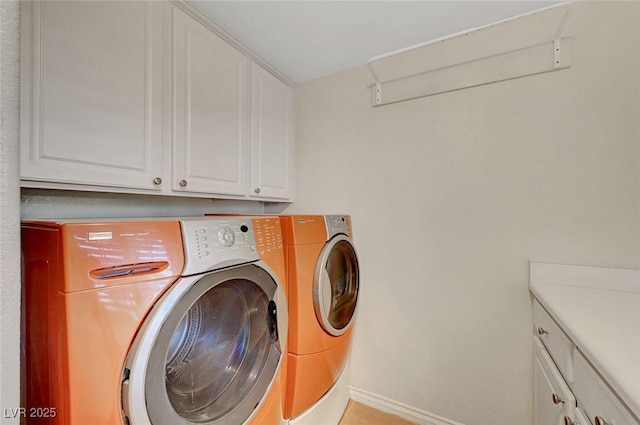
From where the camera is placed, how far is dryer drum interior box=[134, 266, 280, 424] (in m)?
0.70

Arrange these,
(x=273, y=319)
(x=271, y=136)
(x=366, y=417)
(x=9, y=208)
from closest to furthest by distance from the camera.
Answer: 1. (x=9, y=208)
2. (x=273, y=319)
3. (x=366, y=417)
4. (x=271, y=136)

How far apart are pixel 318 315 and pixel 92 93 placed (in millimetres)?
1290

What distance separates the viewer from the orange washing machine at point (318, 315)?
1.23m

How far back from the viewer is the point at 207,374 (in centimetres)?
93

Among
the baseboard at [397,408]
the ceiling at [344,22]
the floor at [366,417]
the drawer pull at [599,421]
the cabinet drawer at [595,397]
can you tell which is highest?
the ceiling at [344,22]

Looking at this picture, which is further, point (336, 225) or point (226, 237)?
point (336, 225)

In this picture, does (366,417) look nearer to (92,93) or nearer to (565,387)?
(565,387)

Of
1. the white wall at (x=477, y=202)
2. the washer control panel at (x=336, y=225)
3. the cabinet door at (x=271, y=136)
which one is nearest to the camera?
the white wall at (x=477, y=202)

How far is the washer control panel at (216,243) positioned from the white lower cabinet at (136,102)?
485 millimetres

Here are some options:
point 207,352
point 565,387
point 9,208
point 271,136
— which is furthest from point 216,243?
point 565,387

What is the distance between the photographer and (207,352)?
92 cm

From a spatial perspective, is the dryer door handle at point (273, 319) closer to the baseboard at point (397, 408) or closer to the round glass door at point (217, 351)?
the round glass door at point (217, 351)

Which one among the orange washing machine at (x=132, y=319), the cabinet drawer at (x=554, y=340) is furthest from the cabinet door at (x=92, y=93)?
the cabinet drawer at (x=554, y=340)

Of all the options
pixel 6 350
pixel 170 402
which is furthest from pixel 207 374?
pixel 6 350
